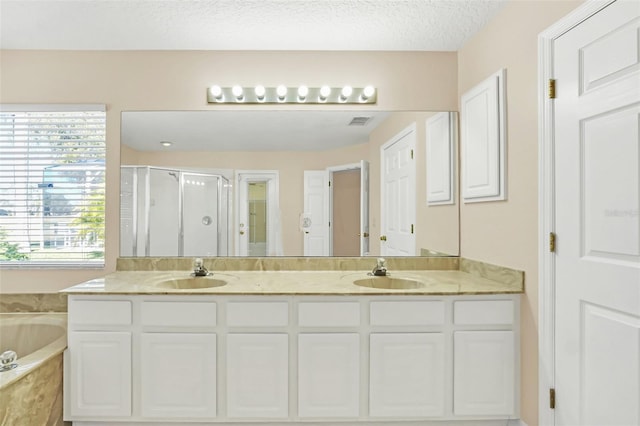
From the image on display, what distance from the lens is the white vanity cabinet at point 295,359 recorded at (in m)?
1.90

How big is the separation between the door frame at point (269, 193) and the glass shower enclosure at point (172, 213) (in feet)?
0.29

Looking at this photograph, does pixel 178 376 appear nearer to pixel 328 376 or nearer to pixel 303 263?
pixel 328 376

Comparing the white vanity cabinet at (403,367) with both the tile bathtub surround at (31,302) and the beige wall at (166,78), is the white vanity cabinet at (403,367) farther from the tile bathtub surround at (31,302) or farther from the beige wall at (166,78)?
the tile bathtub surround at (31,302)

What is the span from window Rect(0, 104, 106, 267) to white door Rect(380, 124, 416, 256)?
195cm

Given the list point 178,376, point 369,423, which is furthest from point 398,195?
point 178,376

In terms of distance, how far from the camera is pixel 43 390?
71.2 inches

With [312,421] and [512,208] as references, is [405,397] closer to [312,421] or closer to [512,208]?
[312,421]

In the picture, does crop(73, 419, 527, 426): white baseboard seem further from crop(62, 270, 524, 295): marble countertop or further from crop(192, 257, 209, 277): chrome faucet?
crop(192, 257, 209, 277): chrome faucet

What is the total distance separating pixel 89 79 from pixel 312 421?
2585 millimetres

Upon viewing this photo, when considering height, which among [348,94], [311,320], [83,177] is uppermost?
[348,94]

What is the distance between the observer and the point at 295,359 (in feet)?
6.22


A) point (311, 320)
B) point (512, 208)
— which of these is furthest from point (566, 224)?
point (311, 320)

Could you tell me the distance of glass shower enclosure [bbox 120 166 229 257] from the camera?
2.50 meters

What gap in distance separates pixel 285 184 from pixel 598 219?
178 cm
